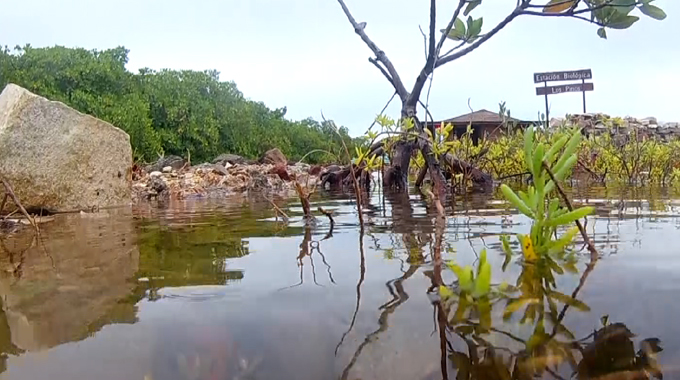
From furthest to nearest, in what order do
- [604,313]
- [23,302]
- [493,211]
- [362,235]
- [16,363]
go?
[493,211] < [362,235] < [23,302] < [604,313] < [16,363]

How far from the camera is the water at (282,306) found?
0.82m

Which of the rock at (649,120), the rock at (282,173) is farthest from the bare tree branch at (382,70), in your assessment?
the rock at (649,120)

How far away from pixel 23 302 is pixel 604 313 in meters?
1.09

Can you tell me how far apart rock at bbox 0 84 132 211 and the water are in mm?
A: 2411

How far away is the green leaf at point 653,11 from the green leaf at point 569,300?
2.91 meters

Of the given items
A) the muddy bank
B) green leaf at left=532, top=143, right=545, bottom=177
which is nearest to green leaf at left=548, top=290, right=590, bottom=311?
green leaf at left=532, top=143, right=545, bottom=177

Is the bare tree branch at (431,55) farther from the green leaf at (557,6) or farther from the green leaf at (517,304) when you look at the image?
the green leaf at (517,304)

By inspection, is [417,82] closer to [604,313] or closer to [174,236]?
[174,236]

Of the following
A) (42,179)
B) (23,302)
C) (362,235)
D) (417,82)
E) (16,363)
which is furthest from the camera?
(417,82)

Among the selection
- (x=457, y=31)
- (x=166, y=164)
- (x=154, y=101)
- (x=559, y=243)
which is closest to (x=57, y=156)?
(x=457, y=31)

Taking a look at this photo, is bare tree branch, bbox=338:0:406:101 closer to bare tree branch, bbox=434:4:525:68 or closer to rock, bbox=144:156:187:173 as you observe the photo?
bare tree branch, bbox=434:4:525:68

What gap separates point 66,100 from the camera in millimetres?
19234

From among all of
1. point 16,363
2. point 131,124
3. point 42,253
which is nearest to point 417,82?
point 42,253

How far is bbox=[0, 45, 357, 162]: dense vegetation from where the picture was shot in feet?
64.3
